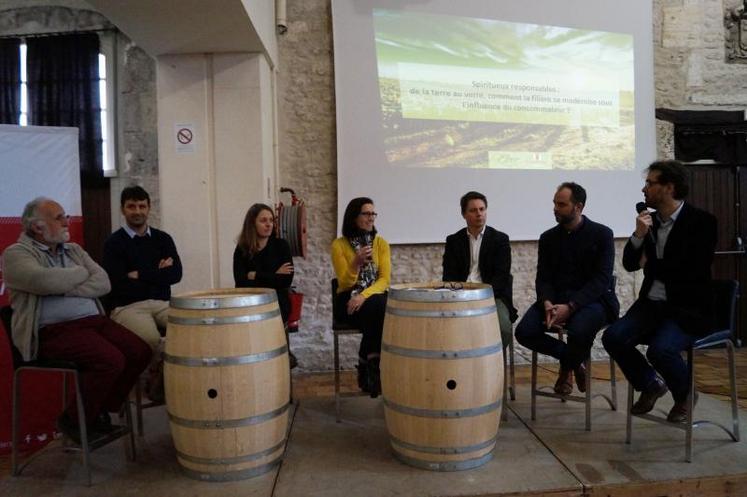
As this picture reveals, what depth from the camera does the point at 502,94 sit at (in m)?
4.43

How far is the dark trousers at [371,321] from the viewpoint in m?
2.85

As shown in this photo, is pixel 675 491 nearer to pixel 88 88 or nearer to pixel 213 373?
pixel 213 373

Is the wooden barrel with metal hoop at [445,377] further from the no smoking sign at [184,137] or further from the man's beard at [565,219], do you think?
the no smoking sign at [184,137]

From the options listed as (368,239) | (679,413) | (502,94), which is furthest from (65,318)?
(502,94)

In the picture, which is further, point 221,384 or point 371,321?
point 371,321

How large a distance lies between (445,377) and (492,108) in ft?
9.83

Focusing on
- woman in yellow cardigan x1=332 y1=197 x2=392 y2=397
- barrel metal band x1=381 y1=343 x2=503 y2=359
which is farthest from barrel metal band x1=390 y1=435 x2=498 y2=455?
woman in yellow cardigan x1=332 y1=197 x2=392 y2=397

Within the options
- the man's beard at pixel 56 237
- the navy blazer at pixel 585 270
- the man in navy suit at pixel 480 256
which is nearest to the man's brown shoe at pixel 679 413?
the navy blazer at pixel 585 270

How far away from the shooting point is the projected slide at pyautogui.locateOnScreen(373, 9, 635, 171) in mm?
4270

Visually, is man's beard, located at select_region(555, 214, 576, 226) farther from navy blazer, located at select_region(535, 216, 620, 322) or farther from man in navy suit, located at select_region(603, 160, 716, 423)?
man in navy suit, located at select_region(603, 160, 716, 423)

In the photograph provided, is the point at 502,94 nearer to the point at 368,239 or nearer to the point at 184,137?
the point at 368,239

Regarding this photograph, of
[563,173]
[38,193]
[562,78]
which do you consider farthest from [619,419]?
[38,193]

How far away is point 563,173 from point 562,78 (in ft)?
2.78

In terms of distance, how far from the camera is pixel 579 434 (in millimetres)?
2592
